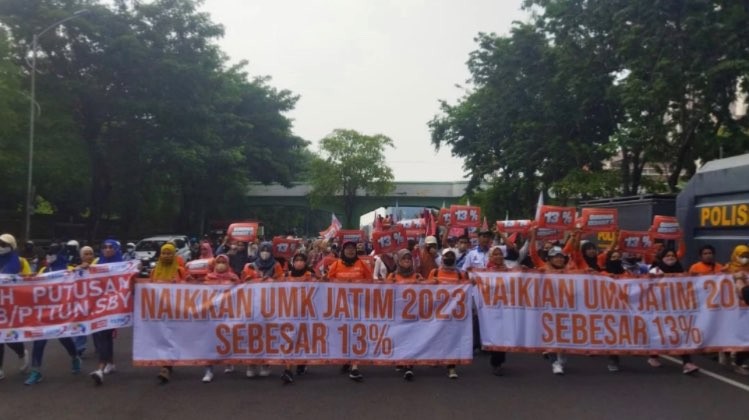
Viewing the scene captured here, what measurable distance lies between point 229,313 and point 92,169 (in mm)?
28374

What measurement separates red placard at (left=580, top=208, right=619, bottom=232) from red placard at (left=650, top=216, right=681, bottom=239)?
0.57m

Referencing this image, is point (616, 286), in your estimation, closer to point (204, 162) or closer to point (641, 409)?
point (641, 409)

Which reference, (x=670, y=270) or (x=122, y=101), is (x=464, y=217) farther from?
(x=122, y=101)

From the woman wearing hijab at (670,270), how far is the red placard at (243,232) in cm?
661

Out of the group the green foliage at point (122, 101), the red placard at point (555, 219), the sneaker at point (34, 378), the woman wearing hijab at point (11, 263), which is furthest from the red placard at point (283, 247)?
the green foliage at point (122, 101)

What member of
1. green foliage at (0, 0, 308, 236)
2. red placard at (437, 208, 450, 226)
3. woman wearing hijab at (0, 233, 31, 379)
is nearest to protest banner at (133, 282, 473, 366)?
woman wearing hijab at (0, 233, 31, 379)

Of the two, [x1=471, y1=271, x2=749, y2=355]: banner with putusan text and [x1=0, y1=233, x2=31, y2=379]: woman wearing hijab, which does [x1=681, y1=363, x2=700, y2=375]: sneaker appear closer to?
[x1=471, y1=271, x2=749, y2=355]: banner with putusan text

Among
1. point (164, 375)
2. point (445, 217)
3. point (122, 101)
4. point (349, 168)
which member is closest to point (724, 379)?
point (164, 375)

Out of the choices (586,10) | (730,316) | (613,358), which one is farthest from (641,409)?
(586,10)

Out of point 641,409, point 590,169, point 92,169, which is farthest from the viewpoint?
point 92,169

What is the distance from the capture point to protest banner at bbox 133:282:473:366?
8.37 meters

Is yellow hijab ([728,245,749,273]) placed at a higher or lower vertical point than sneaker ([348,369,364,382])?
higher

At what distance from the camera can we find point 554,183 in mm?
27219

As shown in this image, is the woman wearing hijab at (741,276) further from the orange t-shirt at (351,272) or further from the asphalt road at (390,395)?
the orange t-shirt at (351,272)
